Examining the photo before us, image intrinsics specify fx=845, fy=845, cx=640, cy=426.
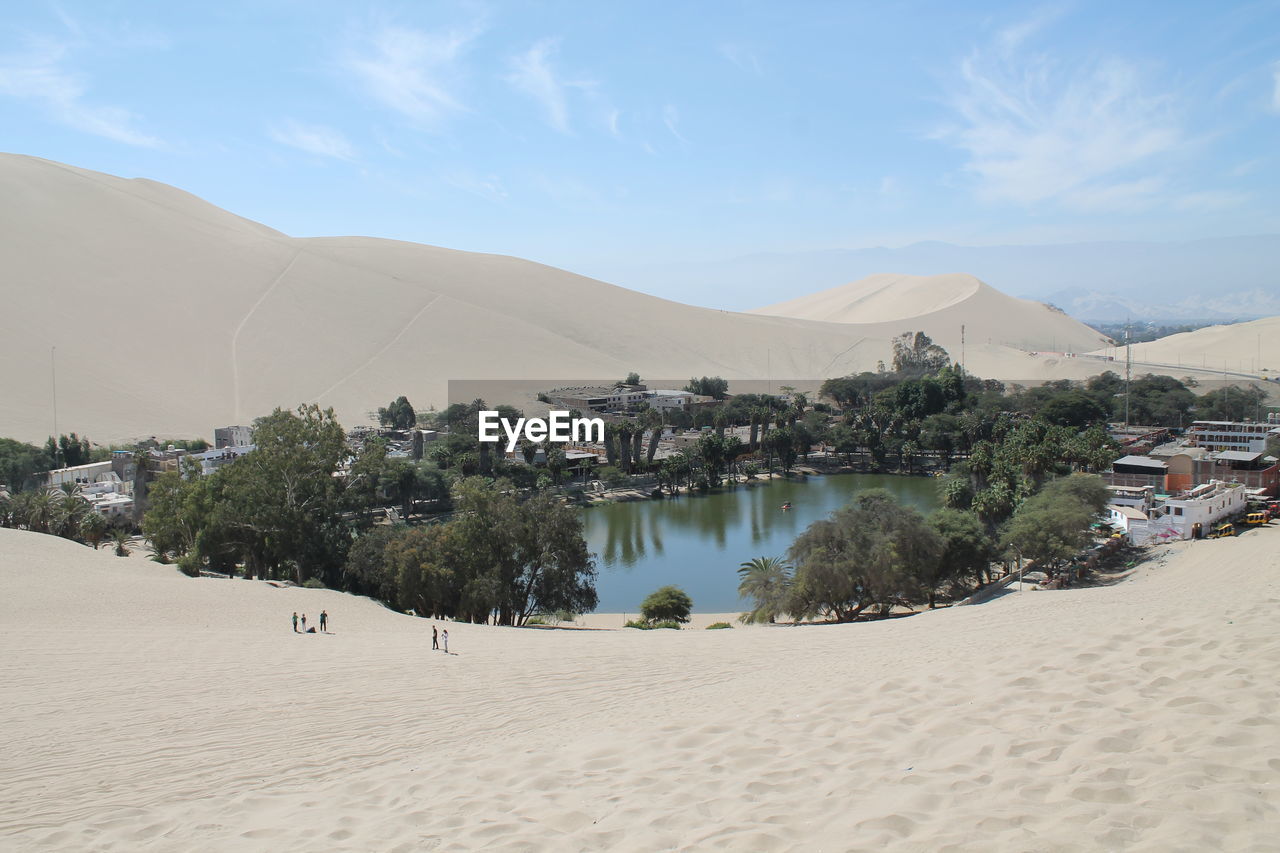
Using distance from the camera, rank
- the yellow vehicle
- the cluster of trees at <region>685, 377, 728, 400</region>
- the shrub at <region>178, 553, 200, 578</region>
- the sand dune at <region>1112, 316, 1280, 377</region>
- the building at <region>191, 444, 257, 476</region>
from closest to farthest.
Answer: the shrub at <region>178, 553, 200, 578</region> < the yellow vehicle < the building at <region>191, 444, 257, 476</region> < the cluster of trees at <region>685, 377, 728, 400</region> < the sand dune at <region>1112, 316, 1280, 377</region>

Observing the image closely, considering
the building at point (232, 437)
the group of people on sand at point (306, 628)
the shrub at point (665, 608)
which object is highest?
the building at point (232, 437)

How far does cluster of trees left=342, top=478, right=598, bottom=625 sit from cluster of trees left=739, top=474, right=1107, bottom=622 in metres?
4.66

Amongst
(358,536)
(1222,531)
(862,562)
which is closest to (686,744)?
(862,562)

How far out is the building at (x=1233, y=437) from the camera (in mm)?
41000

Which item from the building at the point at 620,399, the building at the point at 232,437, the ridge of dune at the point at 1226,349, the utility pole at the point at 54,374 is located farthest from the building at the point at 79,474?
the ridge of dune at the point at 1226,349

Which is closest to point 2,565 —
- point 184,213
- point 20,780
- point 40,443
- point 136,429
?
point 20,780

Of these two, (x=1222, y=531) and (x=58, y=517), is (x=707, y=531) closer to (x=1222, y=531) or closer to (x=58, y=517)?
(x=1222, y=531)

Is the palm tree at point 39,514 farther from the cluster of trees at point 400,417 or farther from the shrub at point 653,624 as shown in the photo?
the cluster of trees at point 400,417

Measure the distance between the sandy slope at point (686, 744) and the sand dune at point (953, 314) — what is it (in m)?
113

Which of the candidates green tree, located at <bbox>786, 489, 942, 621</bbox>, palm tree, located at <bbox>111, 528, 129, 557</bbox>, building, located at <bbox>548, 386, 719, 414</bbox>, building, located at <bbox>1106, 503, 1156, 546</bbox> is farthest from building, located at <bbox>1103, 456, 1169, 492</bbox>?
building, located at <bbox>548, 386, 719, 414</bbox>

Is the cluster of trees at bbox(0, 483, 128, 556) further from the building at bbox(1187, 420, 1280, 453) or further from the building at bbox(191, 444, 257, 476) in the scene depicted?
the building at bbox(1187, 420, 1280, 453)

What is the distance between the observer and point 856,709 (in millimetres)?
6266

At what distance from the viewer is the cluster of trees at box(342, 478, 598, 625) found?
19.3 meters

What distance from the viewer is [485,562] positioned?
64.2 feet
